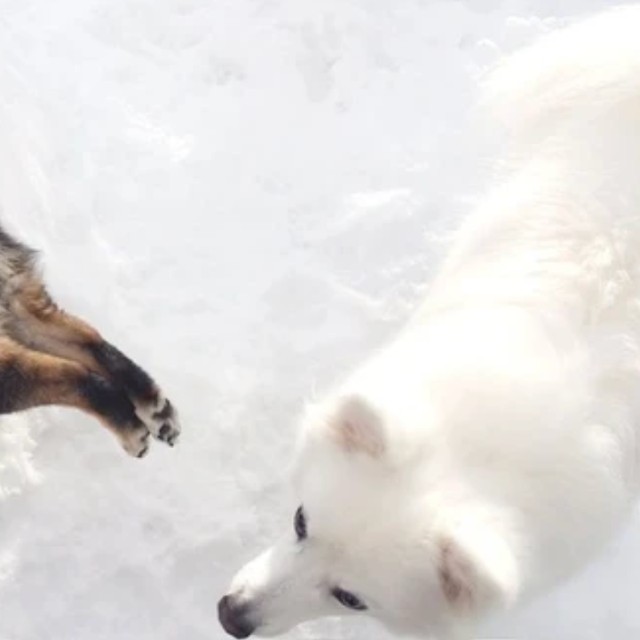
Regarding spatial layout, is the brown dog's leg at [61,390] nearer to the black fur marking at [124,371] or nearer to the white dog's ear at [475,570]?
the black fur marking at [124,371]

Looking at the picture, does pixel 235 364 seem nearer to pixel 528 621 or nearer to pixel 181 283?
pixel 181 283

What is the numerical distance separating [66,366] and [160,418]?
0.40 meters

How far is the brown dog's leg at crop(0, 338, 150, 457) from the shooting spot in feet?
11.4

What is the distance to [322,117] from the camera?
4.88 meters

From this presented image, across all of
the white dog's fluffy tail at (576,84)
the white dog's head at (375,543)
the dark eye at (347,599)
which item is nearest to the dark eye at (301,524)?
the white dog's head at (375,543)

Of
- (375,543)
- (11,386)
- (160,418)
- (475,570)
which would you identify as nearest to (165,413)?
(160,418)

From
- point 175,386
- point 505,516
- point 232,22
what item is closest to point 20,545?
point 175,386

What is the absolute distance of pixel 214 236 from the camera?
4531mm

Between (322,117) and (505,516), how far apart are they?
2.49 m

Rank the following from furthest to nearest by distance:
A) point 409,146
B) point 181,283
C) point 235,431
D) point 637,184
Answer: point 409,146 → point 181,283 → point 235,431 → point 637,184

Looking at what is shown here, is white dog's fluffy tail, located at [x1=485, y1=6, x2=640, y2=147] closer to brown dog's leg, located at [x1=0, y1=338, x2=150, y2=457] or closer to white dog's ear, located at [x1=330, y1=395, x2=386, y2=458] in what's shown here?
white dog's ear, located at [x1=330, y1=395, x2=386, y2=458]

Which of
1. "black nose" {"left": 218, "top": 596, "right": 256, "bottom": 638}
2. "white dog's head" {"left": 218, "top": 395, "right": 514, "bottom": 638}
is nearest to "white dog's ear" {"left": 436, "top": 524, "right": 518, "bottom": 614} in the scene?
"white dog's head" {"left": 218, "top": 395, "right": 514, "bottom": 638}

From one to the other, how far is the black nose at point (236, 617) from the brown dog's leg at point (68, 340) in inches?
34.2

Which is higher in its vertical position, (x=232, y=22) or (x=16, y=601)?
(x=232, y=22)
